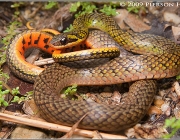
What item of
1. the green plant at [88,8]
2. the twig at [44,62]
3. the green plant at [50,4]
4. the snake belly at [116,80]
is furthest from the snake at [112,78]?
the green plant at [50,4]

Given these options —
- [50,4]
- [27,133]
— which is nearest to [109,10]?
[50,4]

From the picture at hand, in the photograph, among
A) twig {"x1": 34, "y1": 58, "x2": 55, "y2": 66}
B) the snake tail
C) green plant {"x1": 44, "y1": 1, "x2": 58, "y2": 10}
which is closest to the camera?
the snake tail

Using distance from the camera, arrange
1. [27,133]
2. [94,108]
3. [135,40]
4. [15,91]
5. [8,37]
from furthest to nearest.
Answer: [8,37] < [135,40] < [15,91] < [27,133] < [94,108]

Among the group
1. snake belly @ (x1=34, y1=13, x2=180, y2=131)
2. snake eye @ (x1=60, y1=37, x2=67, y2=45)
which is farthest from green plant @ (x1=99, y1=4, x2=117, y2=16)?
snake eye @ (x1=60, y1=37, x2=67, y2=45)

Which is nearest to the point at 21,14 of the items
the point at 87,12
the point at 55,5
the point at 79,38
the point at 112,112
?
the point at 55,5

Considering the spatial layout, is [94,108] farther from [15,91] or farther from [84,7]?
[84,7]

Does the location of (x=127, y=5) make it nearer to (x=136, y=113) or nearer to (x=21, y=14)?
(x=21, y=14)

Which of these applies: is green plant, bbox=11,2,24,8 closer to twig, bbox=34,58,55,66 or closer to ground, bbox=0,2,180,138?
ground, bbox=0,2,180,138

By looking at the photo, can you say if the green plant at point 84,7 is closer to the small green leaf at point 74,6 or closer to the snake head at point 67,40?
the small green leaf at point 74,6
